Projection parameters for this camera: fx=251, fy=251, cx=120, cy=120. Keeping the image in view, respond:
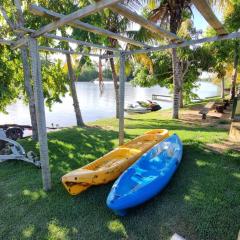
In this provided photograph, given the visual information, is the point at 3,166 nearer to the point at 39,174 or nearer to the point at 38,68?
the point at 39,174

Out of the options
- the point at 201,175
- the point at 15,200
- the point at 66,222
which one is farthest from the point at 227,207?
the point at 15,200

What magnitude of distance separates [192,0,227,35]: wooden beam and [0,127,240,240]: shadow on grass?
324cm

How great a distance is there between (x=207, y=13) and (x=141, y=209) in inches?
141

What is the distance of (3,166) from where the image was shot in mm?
7832

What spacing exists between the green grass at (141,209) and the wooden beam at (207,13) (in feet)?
10.6

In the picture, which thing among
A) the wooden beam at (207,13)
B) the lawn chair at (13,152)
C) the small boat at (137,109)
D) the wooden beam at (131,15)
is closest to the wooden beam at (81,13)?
the wooden beam at (131,15)

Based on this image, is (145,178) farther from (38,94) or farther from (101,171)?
(38,94)

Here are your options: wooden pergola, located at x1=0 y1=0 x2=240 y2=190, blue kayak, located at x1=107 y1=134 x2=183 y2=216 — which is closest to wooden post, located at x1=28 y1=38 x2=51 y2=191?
wooden pergola, located at x1=0 y1=0 x2=240 y2=190

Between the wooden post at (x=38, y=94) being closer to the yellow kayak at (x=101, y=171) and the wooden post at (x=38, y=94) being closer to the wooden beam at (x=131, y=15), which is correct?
the yellow kayak at (x=101, y=171)

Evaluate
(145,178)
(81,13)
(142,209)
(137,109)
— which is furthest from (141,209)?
(137,109)

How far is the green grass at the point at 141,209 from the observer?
4.21 m

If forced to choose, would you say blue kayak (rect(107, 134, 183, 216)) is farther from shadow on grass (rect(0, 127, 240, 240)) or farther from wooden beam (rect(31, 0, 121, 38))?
wooden beam (rect(31, 0, 121, 38))

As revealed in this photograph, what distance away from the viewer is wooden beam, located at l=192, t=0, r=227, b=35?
3355 mm

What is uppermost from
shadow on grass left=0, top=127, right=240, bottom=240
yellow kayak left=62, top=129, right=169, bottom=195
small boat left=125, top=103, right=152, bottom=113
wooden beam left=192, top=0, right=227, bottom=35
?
wooden beam left=192, top=0, right=227, bottom=35
